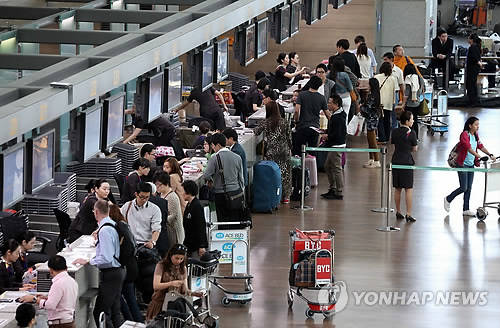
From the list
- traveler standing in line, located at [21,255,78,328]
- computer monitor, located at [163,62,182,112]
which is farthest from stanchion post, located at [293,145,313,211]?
traveler standing in line, located at [21,255,78,328]

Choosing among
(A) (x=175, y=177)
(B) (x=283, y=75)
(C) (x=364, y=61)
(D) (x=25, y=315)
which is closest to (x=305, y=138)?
(A) (x=175, y=177)

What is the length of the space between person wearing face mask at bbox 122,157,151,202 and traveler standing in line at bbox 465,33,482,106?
14.0 metres

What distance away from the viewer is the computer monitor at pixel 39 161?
863 centimetres

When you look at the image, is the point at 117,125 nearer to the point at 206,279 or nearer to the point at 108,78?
the point at 108,78

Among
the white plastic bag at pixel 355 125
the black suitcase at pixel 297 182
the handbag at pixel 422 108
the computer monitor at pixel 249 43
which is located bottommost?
the black suitcase at pixel 297 182

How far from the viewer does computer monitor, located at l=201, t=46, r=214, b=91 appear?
1363 centimetres

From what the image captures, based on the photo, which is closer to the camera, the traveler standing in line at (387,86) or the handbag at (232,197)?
the handbag at (232,197)

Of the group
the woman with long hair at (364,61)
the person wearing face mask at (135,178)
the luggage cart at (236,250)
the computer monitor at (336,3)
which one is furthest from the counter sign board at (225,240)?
the computer monitor at (336,3)

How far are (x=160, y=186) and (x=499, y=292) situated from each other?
12.0ft

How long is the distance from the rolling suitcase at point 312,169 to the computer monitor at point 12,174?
349 inches

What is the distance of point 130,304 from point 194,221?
1447 mm

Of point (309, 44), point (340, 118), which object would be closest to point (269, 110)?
point (340, 118)

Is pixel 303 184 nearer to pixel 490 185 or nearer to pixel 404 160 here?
pixel 404 160

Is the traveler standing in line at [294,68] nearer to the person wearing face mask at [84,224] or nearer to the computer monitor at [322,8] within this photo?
the computer monitor at [322,8]
